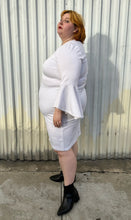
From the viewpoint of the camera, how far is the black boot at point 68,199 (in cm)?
241

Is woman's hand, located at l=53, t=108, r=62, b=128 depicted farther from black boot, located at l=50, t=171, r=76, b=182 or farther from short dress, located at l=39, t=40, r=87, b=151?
black boot, located at l=50, t=171, r=76, b=182

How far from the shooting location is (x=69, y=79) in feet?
6.75

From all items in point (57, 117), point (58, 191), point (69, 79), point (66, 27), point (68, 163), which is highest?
point (66, 27)

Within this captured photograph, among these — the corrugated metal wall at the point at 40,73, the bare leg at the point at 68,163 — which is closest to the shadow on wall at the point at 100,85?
the corrugated metal wall at the point at 40,73

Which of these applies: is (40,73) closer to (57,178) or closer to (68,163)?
(68,163)

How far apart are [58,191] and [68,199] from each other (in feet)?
0.96

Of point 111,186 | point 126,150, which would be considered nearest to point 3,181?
point 111,186

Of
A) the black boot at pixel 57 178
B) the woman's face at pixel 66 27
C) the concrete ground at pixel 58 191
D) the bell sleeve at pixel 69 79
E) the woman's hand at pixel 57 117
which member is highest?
the woman's face at pixel 66 27

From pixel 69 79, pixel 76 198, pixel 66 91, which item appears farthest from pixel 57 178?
pixel 69 79

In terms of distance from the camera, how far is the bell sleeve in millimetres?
2041

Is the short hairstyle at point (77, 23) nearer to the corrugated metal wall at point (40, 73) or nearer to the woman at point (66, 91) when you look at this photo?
the woman at point (66, 91)

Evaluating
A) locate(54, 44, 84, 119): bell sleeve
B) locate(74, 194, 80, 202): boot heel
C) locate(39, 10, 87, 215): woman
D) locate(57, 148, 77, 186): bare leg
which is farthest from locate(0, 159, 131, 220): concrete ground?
locate(54, 44, 84, 119): bell sleeve

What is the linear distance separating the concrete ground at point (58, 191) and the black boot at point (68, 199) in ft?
0.17

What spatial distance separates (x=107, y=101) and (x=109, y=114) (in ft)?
0.62
